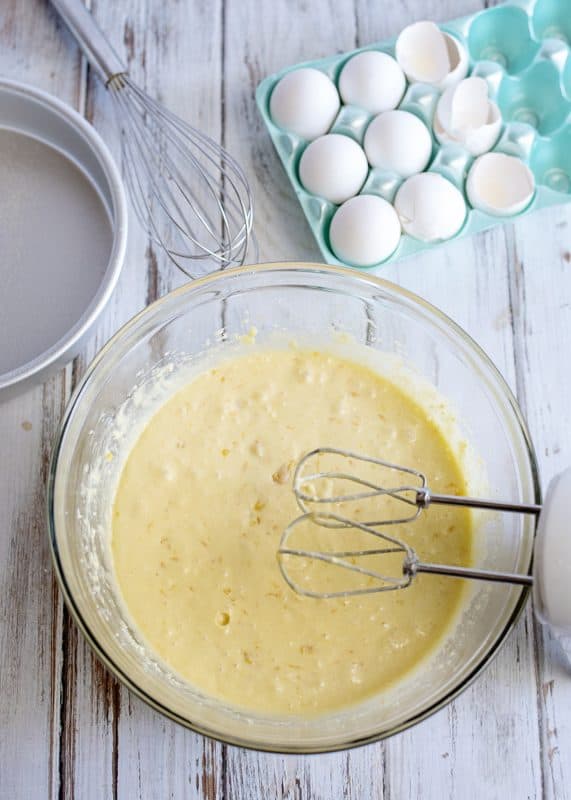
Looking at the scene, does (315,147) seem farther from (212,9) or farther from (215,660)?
(215,660)

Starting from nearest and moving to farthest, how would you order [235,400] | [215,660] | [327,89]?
1. [215,660]
2. [235,400]
3. [327,89]

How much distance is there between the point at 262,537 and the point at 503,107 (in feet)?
3.06

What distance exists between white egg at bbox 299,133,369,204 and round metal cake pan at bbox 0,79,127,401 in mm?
320

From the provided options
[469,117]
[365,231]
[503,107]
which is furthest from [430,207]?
[503,107]

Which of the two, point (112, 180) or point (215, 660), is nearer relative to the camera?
point (215, 660)

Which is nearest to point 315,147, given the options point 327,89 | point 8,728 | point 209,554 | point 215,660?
point 327,89

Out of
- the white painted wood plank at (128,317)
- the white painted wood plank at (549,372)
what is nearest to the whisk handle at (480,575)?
the white painted wood plank at (549,372)

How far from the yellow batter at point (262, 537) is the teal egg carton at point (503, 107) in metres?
0.27

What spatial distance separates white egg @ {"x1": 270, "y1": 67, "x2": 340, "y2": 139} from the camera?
5.06 ft

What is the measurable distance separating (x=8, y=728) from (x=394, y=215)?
40.6 inches

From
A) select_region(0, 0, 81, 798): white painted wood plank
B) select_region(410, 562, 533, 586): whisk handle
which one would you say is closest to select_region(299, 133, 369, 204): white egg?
select_region(0, 0, 81, 798): white painted wood plank

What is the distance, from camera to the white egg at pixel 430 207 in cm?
148

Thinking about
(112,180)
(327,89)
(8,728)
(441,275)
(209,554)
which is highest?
(327,89)

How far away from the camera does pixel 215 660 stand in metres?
1.31
